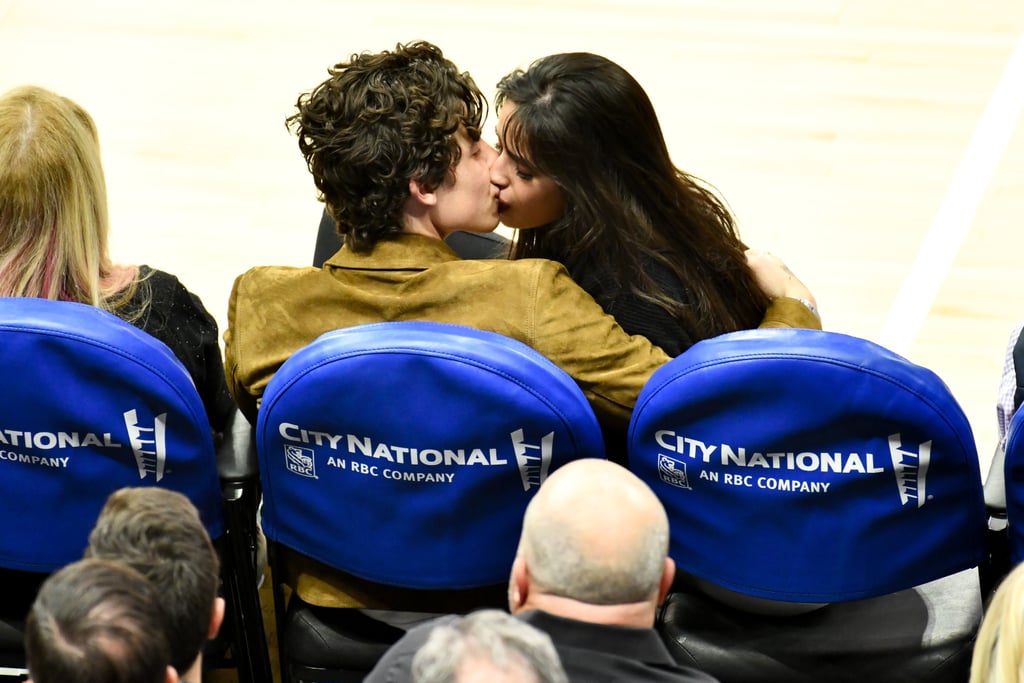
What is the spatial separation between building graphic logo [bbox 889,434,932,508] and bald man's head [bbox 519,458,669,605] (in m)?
0.39

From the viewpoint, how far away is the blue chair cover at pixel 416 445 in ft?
6.14

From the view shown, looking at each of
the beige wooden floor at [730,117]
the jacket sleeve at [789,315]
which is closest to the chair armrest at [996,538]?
the jacket sleeve at [789,315]

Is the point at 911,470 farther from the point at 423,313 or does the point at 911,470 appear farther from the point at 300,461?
the point at 300,461

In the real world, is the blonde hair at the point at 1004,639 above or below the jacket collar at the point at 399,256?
below

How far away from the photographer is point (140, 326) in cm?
229

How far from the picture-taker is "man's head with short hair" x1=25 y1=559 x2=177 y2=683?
4.65 ft

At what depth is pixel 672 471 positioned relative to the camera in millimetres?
1953

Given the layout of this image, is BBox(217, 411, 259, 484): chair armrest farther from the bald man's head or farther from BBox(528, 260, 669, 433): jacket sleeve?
the bald man's head

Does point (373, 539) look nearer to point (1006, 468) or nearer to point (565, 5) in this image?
point (1006, 468)

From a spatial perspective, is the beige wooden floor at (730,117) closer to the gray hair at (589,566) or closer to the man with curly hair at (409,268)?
the man with curly hair at (409,268)

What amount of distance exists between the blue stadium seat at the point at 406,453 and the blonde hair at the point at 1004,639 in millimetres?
579

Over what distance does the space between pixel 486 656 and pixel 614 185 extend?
112 centimetres

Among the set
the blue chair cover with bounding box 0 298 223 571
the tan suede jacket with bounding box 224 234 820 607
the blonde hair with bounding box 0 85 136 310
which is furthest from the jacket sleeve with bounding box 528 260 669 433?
the blonde hair with bounding box 0 85 136 310

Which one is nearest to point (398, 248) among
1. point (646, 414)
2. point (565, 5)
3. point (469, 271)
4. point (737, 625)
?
point (469, 271)
